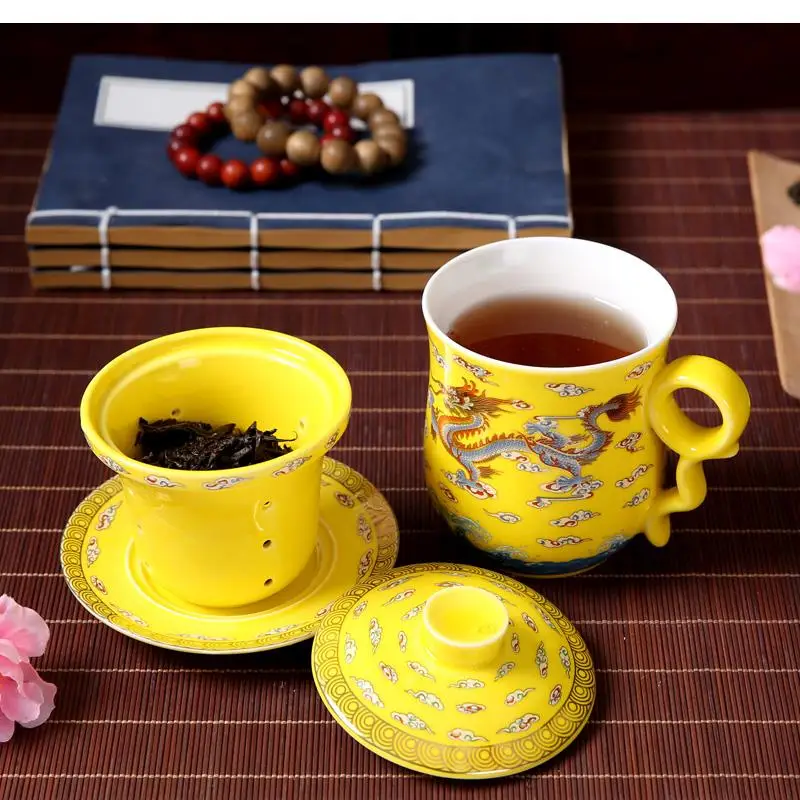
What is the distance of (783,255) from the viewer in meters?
0.97

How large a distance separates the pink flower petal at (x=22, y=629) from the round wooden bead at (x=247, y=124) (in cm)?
53

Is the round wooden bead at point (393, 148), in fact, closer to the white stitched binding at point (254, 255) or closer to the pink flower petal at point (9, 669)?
the white stitched binding at point (254, 255)

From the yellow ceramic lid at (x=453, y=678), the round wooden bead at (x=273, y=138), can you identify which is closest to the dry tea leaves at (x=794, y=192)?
the round wooden bead at (x=273, y=138)

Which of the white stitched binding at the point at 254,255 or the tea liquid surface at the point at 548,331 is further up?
the tea liquid surface at the point at 548,331

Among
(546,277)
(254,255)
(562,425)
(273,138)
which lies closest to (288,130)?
(273,138)

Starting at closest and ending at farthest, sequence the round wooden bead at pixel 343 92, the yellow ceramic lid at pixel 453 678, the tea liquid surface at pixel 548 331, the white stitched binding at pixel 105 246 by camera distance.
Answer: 1. the yellow ceramic lid at pixel 453 678
2. the tea liquid surface at pixel 548 331
3. the white stitched binding at pixel 105 246
4. the round wooden bead at pixel 343 92

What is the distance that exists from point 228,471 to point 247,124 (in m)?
0.53

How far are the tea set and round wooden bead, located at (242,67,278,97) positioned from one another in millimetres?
434

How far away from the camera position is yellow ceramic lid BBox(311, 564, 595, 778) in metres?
0.58

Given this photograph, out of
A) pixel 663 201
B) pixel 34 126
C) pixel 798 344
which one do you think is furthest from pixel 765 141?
pixel 34 126

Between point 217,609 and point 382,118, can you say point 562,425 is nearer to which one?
point 217,609

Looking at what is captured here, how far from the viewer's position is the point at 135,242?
3.14 feet

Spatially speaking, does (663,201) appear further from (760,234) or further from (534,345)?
(534,345)

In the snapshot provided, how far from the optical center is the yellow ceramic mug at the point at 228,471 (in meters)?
0.60
